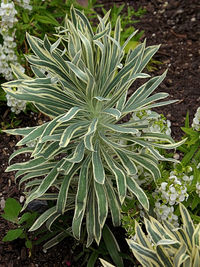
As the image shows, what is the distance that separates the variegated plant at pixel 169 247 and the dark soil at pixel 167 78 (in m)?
1.04

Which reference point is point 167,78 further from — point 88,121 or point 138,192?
point 138,192

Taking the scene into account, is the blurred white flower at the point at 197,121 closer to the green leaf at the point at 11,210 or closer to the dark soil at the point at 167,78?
the dark soil at the point at 167,78

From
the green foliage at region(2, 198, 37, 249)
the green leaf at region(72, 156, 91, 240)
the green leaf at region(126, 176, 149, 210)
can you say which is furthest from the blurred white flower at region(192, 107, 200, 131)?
the green foliage at region(2, 198, 37, 249)

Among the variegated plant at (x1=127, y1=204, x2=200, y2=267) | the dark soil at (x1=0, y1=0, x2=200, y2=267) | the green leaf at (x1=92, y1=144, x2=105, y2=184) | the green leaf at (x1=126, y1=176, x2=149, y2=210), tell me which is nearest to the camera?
the variegated plant at (x1=127, y1=204, x2=200, y2=267)

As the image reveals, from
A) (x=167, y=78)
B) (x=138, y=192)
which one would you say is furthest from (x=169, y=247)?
(x=167, y=78)

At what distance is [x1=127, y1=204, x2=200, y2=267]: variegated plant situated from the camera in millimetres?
1922

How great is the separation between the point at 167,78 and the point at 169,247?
2463 millimetres

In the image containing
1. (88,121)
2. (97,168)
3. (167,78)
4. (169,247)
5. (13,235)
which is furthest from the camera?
(167,78)

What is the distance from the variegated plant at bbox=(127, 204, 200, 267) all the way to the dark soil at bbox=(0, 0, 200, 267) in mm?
1043

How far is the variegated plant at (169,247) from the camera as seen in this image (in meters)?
1.92

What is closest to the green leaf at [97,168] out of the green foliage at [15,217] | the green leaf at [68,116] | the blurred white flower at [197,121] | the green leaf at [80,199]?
the green leaf at [80,199]

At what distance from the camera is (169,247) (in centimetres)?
208

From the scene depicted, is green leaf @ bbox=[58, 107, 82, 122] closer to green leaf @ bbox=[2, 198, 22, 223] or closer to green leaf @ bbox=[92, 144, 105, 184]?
green leaf @ bbox=[92, 144, 105, 184]

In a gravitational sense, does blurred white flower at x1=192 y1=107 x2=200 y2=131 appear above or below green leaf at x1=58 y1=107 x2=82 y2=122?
below
